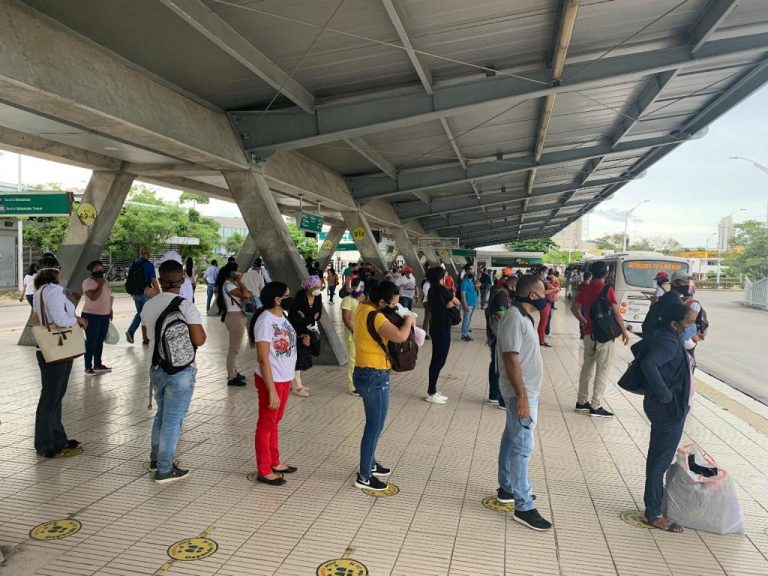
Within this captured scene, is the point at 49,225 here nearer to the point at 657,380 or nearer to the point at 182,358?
the point at 182,358

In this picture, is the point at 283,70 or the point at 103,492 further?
the point at 283,70

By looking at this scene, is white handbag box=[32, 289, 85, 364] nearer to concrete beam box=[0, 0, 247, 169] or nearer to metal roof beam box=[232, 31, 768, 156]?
concrete beam box=[0, 0, 247, 169]

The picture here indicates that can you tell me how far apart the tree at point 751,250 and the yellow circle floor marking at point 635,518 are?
4326cm

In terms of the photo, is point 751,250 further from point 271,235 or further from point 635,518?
point 635,518

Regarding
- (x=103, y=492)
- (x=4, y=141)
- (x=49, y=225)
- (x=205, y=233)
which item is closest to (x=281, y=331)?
(x=103, y=492)

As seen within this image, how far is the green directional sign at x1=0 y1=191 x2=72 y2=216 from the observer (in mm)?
10547

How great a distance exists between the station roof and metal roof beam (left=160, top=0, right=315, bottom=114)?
19 mm

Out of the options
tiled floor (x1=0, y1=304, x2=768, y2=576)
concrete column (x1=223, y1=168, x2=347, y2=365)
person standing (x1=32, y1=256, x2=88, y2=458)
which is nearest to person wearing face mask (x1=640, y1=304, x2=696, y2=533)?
tiled floor (x1=0, y1=304, x2=768, y2=576)

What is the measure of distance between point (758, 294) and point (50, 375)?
35350mm

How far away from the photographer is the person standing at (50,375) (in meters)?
4.77

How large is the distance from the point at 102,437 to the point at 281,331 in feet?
8.05

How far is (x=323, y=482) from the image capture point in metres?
4.45

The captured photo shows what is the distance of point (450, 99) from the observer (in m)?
8.59

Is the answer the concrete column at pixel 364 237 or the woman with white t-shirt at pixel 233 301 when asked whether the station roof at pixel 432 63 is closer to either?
the woman with white t-shirt at pixel 233 301
